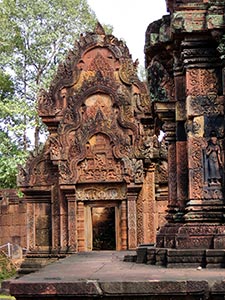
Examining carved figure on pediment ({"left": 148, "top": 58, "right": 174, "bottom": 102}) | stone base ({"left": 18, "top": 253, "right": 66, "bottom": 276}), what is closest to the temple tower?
stone base ({"left": 18, "top": 253, "right": 66, "bottom": 276})

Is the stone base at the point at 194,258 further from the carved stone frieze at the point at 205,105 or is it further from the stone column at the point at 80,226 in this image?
the stone column at the point at 80,226

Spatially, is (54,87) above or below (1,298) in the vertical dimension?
above

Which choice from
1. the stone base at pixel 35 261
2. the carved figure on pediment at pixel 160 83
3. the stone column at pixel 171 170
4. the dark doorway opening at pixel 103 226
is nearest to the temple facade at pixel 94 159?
the stone base at pixel 35 261

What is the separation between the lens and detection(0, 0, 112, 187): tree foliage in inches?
1078

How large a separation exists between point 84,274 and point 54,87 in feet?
36.2

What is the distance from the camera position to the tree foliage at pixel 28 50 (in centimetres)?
2739

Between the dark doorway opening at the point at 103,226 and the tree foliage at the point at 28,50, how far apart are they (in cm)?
748

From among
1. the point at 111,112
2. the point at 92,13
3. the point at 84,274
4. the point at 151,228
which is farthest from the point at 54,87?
the point at 92,13

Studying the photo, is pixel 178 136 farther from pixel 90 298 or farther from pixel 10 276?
pixel 10 276

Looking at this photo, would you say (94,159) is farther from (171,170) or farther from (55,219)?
(171,170)

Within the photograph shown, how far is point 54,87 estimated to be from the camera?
16.5m

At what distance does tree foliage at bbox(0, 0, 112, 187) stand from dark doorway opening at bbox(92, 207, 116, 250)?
748 centimetres

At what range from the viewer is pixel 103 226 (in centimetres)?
2022

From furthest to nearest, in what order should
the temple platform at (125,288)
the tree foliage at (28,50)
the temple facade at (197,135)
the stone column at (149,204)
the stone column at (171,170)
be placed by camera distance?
the tree foliage at (28,50) < the stone column at (149,204) < the stone column at (171,170) < the temple facade at (197,135) < the temple platform at (125,288)
